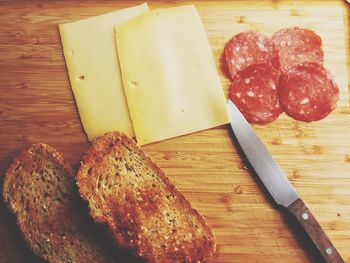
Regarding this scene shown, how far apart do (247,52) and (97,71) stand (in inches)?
32.8

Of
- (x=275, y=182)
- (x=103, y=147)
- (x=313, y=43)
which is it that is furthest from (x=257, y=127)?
(x=103, y=147)

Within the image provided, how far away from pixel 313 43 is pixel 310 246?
43.6 inches

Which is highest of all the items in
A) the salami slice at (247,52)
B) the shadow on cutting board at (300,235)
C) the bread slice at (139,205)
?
the salami slice at (247,52)

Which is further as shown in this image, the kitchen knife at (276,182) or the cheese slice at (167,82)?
the cheese slice at (167,82)

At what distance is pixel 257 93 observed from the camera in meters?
2.49

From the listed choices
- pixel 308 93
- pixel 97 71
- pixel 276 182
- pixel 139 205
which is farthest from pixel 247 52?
pixel 139 205

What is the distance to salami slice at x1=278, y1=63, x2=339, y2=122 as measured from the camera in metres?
2.48

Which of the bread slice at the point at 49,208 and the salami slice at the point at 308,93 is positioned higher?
the salami slice at the point at 308,93

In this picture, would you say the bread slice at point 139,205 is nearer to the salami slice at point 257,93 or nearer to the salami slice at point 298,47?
the salami slice at point 257,93

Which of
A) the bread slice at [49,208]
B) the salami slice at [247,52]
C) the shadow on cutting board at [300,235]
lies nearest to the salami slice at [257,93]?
the salami slice at [247,52]

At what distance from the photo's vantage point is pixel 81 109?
254 cm

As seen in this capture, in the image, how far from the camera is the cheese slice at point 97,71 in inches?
99.5

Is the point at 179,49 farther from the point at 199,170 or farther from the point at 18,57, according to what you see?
the point at 18,57

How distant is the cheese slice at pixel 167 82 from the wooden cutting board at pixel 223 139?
0.08 meters
